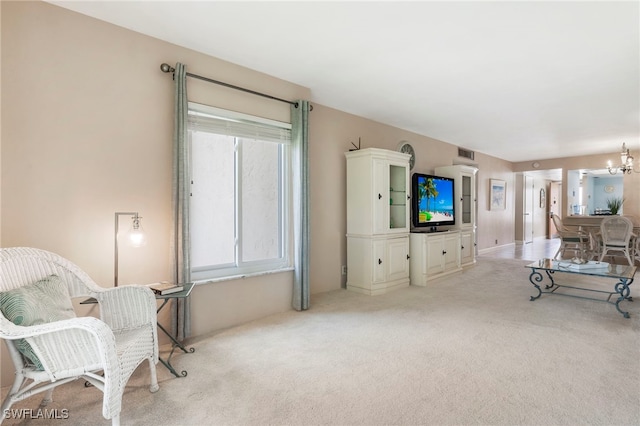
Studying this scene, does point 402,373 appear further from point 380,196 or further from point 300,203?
point 380,196

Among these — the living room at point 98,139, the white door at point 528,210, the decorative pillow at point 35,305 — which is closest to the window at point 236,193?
the living room at point 98,139

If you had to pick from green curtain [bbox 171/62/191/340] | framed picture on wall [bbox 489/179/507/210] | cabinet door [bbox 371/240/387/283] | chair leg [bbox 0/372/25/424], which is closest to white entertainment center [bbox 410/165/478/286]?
cabinet door [bbox 371/240/387/283]

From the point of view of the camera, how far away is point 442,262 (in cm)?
518

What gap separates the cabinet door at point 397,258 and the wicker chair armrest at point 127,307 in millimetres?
3066

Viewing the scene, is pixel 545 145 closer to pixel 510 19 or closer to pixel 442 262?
pixel 442 262

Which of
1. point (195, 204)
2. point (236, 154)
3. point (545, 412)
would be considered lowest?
point (545, 412)

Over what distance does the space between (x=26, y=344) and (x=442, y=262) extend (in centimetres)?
493

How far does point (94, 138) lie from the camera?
2344mm

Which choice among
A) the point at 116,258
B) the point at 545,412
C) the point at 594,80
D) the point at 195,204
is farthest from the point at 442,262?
the point at 116,258

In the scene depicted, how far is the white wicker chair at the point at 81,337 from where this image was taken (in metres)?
1.47

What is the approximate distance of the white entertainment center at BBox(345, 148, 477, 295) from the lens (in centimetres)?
422

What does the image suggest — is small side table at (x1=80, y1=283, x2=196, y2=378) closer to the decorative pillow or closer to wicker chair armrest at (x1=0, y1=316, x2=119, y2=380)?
the decorative pillow

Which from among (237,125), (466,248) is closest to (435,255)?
(466,248)

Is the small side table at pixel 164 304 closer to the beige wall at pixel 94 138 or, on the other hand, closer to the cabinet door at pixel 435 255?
the beige wall at pixel 94 138
